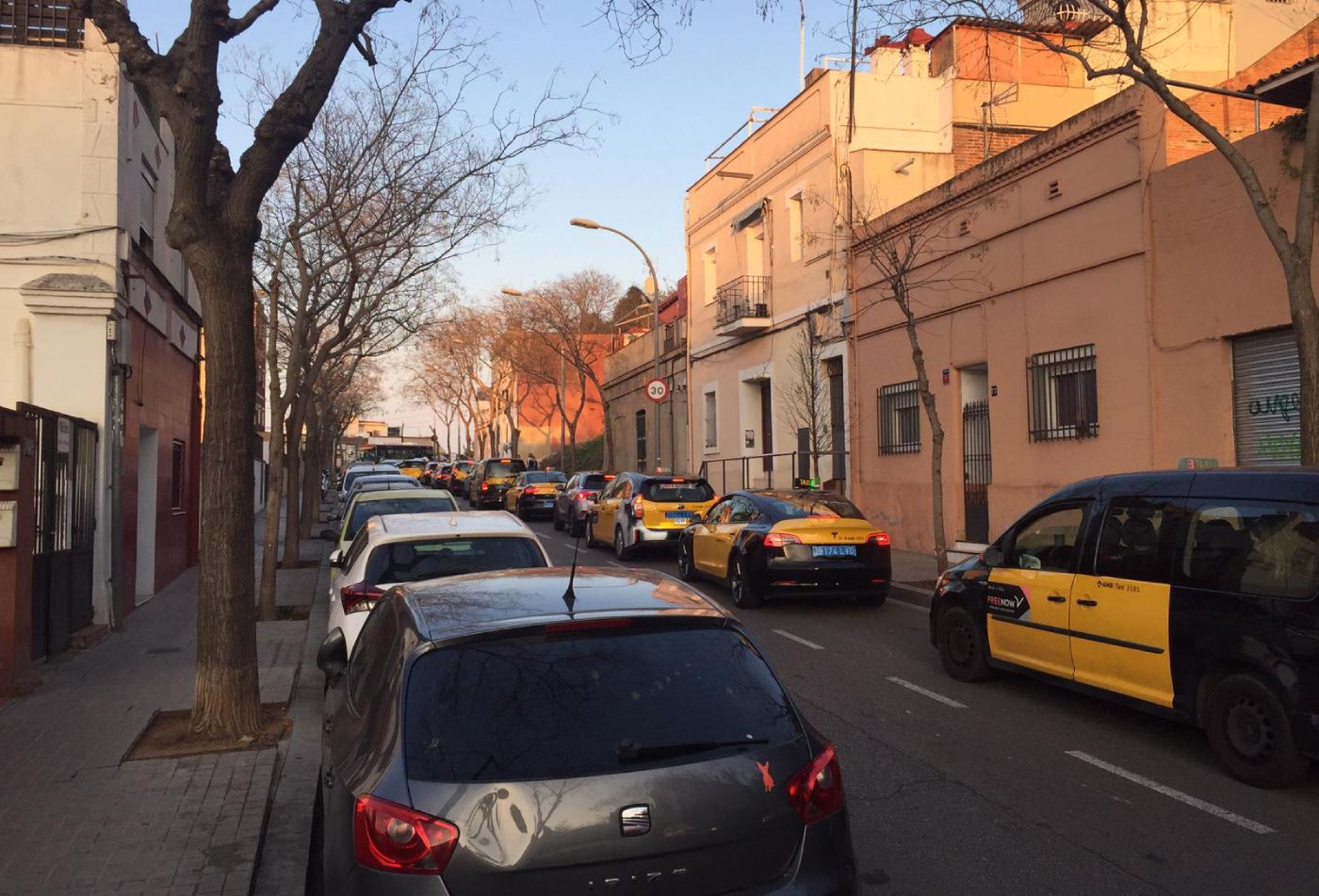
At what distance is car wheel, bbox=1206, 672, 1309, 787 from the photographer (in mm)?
5469

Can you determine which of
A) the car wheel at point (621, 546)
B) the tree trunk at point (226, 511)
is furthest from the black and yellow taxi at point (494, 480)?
the tree trunk at point (226, 511)

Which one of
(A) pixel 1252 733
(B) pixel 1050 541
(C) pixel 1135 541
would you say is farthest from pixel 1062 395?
(A) pixel 1252 733

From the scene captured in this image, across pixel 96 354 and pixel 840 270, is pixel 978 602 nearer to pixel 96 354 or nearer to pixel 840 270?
pixel 96 354

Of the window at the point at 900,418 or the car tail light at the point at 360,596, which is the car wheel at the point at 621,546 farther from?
the car tail light at the point at 360,596

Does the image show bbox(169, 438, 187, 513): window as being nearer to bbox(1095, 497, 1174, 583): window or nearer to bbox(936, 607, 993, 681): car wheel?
bbox(936, 607, 993, 681): car wheel

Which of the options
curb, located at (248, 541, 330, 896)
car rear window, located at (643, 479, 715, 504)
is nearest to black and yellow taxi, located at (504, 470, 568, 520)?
car rear window, located at (643, 479, 715, 504)

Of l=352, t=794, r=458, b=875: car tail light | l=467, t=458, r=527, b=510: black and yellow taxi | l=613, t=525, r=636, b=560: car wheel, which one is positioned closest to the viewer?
l=352, t=794, r=458, b=875: car tail light

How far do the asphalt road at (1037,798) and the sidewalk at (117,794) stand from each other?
124 inches

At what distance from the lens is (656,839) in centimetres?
284

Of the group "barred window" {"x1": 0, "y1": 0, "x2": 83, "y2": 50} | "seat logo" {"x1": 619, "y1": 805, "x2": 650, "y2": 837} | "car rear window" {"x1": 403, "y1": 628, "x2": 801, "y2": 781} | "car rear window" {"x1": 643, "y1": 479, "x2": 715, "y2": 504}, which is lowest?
"seat logo" {"x1": 619, "y1": 805, "x2": 650, "y2": 837}

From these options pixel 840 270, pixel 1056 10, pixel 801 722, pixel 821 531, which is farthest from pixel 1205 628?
pixel 840 270

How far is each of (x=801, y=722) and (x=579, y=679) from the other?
765mm

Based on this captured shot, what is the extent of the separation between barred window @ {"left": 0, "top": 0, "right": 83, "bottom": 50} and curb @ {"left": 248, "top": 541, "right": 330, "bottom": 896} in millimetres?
7721

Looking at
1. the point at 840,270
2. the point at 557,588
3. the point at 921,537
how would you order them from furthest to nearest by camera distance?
the point at 840,270 → the point at 921,537 → the point at 557,588
